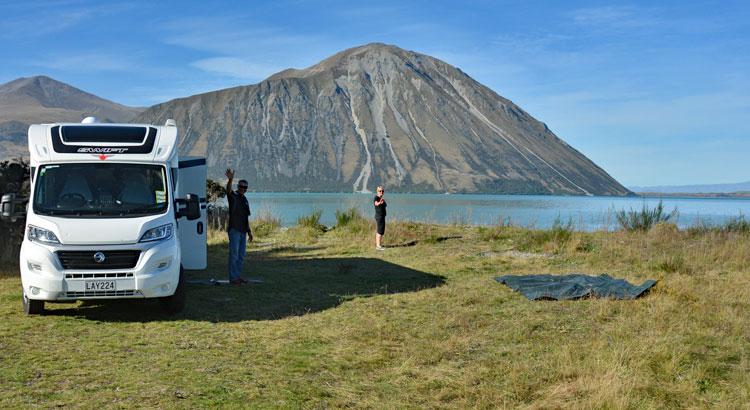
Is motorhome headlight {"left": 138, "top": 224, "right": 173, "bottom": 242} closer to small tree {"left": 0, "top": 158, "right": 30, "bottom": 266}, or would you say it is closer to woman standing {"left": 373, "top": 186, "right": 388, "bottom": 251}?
small tree {"left": 0, "top": 158, "right": 30, "bottom": 266}

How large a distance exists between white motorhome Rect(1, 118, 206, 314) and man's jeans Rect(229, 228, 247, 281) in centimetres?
247

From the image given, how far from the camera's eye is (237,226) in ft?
39.0

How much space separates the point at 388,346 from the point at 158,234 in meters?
3.50

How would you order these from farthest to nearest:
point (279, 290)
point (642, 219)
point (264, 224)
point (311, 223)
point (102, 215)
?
point (264, 224)
point (311, 223)
point (642, 219)
point (279, 290)
point (102, 215)

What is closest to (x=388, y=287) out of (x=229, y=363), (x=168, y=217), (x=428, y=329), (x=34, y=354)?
(x=428, y=329)

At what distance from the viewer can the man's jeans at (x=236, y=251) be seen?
11.9m

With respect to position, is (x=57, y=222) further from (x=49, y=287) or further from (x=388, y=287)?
(x=388, y=287)

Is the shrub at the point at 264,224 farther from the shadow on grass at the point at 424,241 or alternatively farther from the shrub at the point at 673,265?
the shrub at the point at 673,265

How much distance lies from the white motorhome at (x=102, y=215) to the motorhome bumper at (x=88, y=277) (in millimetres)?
13

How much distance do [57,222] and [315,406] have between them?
485cm

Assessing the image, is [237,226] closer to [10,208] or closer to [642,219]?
[10,208]

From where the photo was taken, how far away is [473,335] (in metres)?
7.91

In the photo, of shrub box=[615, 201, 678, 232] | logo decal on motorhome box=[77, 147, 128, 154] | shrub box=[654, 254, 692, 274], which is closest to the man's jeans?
logo decal on motorhome box=[77, 147, 128, 154]

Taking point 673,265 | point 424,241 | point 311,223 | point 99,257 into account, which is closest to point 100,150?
point 99,257
